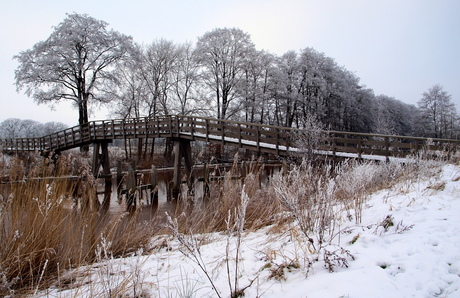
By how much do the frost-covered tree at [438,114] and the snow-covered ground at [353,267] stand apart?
150 ft

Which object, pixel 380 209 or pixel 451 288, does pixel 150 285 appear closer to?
pixel 451 288

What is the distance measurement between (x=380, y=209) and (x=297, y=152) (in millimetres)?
6380

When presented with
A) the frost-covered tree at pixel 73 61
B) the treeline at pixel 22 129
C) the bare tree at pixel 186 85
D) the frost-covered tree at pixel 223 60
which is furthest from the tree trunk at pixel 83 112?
the treeline at pixel 22 129

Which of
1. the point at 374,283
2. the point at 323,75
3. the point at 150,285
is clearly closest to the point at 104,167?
the point at 150,285

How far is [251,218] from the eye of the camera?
→ 4395 millimetres

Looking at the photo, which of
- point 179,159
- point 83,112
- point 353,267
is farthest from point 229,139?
point 83,112

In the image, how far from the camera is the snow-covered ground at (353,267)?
5.20ft

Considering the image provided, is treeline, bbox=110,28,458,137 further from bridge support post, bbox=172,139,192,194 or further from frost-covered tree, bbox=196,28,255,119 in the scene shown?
bridge support post, bbox=172,139,192,194

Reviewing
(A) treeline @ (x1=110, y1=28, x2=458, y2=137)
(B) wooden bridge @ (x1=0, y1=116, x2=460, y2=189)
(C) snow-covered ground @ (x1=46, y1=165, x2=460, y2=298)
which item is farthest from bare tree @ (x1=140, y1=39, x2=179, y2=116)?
(C) snow-covered ground @ (x1=46, y1=165, x2=460, y2=298)

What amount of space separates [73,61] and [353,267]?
72.6 ft

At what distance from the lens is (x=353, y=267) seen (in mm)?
1842

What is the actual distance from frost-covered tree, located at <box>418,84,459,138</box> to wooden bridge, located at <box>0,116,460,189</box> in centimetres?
2871

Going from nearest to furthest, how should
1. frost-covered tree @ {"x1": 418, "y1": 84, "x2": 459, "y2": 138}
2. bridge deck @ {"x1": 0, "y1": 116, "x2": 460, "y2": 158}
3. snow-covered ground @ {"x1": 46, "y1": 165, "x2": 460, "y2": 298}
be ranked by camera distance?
snow-covered ground @ {"x1": 46, "y1": 165, "x2": 460, "y2": 298}, bridge deck @ {"x1": 0, "y1": 116, "x2": 460, "y2": 158}, frost-covered tree @ {"x1": 418, "y1": 84, "x2": 459, "y2": 138}

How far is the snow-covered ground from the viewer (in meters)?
1.58
